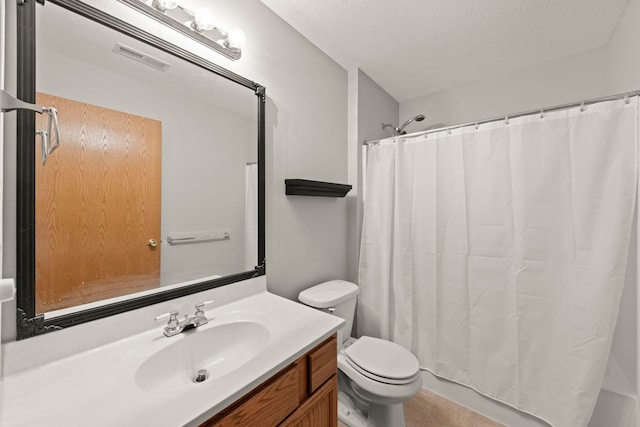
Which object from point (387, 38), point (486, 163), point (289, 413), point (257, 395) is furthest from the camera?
point (387, 38)

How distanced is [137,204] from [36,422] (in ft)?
2.10

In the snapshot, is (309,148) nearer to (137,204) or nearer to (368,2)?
(368,2)

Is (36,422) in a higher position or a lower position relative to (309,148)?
lower

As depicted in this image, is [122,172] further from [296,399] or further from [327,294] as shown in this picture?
[327,294]

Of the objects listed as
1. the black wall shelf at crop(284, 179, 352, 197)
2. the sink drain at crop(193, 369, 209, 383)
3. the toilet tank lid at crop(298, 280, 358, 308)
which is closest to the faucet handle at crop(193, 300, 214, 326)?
the sink drain at crop(193, 369, 209, 383)

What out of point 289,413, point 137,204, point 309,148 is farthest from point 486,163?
point 137,204

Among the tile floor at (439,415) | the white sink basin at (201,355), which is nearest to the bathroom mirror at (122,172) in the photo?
the white sink basin at (201,355)

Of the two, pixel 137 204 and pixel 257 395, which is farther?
pixel 137 204

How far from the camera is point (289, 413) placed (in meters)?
0.82

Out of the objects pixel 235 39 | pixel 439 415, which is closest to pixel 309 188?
pixel 235 39

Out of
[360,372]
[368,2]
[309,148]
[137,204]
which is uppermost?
[368,2]

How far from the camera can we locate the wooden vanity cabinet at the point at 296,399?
0.68 metres

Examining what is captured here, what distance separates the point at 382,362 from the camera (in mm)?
1355

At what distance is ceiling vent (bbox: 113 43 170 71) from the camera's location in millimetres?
899
